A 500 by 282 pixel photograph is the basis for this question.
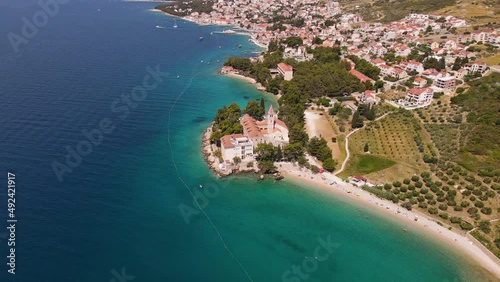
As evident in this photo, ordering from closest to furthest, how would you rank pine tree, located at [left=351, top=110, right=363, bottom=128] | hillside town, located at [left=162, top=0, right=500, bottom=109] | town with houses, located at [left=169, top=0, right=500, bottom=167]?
1. town with houses, located at [left=169, top=0, right=500, bottom=167]
2. pine tree, located at [left=351, top=110, right=363, bottom=128]
3. hillside town, located at [left=162, top=0, right=500, bottom=109]

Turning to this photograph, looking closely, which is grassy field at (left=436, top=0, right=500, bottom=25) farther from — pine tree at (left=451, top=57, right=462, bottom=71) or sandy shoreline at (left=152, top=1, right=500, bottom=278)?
sandy shoreline at (left=152, top=1, right=500, bottom=278)

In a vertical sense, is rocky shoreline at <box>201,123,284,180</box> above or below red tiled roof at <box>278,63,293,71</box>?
below

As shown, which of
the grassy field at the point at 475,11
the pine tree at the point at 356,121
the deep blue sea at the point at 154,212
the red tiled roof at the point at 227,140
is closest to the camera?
the deep blue sea at the point at 154,212

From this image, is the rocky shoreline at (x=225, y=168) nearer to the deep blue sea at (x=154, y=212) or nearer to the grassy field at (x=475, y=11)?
the deep blue sea at (x=154, y=212)

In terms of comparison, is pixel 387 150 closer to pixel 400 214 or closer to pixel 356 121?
pixel 356 121

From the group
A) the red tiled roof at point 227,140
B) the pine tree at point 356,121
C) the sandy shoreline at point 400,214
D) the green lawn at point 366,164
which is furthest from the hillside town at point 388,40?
the red tiled roof at point 227,140

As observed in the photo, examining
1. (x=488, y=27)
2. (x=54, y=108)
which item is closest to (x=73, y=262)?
(x=54, y=108)

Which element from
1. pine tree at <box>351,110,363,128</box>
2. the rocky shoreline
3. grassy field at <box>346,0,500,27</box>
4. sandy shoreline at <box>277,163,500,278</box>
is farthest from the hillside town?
the rocky shoreline

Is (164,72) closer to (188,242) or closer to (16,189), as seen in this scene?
(16,189)
